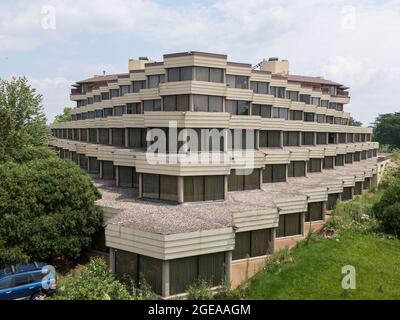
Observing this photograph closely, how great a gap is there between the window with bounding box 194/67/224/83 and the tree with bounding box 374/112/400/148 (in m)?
93.8

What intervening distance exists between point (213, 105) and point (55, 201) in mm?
17145

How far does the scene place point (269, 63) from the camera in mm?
61781

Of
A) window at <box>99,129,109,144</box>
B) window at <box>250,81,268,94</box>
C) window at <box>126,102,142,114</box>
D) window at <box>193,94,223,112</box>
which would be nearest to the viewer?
window at <box>193,94,223,112</box>

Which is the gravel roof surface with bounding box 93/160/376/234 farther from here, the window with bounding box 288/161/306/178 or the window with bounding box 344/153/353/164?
the window with bounding box 344/153/353/164

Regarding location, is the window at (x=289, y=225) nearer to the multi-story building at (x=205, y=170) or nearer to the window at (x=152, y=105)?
the multi-story building at (x=205, y=170)

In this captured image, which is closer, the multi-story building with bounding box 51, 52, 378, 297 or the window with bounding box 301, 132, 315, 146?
the multi-story building with bounding box 51, 52, 378, 297

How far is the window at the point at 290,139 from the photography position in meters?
46.4

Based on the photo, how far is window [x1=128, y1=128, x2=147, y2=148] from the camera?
4084 centimetres

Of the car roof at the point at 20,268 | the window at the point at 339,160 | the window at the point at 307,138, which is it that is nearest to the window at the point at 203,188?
the car roof at the point at 20,268

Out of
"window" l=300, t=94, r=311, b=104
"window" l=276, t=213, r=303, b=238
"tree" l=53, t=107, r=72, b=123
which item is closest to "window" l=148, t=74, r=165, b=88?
"window" l=276, t=213, r=303, b=238

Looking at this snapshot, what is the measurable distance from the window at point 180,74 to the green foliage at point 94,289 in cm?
1994

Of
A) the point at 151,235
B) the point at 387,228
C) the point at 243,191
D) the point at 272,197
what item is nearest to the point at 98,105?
the point at 243,191

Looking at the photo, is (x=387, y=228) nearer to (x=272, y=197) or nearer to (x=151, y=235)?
(x=272, y=197)

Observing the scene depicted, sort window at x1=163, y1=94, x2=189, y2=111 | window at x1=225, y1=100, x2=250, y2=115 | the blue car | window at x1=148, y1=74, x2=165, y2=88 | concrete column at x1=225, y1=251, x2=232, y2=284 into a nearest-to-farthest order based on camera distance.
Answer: the blue car → concrete column at x1=225, y1=251, x2=232, y2=284 → window at x1=163, y1=94, x2=189, y2=111 → window at x1=225, y1=100, x2=250, y2=115 → window at x1=148, y1=74, x2=165, y2=88
